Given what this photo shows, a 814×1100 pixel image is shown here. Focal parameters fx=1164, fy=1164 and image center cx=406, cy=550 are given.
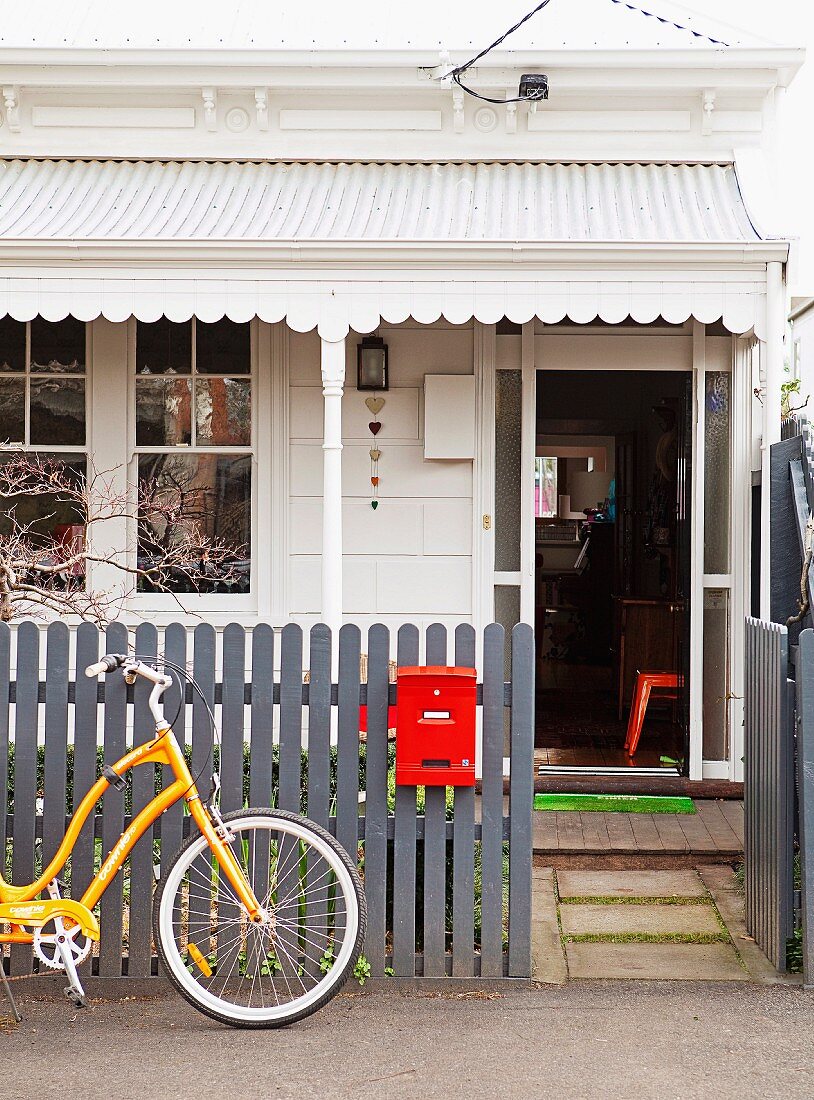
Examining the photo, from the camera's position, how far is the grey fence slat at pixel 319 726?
408cm

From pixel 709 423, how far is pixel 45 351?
4.09 metres

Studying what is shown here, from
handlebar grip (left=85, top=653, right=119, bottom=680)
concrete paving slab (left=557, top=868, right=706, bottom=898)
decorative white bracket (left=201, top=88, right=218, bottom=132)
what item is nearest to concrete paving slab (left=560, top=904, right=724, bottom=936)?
concrete paving slab (left=557, top=868, right=706, bottom=898)

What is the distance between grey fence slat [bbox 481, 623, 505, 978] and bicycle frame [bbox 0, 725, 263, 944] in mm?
845

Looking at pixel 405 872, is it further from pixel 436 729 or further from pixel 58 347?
pixel 58 347

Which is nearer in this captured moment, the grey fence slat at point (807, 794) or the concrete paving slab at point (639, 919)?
the grey fence slat at point (807, 794)

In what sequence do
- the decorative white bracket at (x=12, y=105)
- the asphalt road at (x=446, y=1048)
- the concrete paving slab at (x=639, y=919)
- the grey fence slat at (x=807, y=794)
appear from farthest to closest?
the decorative white bracket at (x=12, y=105) → the concrete paving slab at (x=639, y=919) → the grey fence slat at (x=807, y=794) → the asphalt road at (x=446, y=1048)

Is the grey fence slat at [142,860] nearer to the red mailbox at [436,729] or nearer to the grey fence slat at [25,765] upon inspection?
the grey fence slat at [25,765]

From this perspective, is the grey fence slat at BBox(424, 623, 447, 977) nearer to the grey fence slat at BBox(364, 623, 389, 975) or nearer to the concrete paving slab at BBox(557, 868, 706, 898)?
the grey fence slat at BBox(364, 623, 389, 975)

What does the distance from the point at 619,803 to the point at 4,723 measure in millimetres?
3762

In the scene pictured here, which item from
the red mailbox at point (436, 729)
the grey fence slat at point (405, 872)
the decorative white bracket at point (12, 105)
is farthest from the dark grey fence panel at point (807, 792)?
the decorative white bracket at point (12, 105)

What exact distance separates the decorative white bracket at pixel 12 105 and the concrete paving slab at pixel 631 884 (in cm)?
548

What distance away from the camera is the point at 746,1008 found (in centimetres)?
389

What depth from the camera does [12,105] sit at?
7.14 m

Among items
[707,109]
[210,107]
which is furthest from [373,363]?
[707,109]
